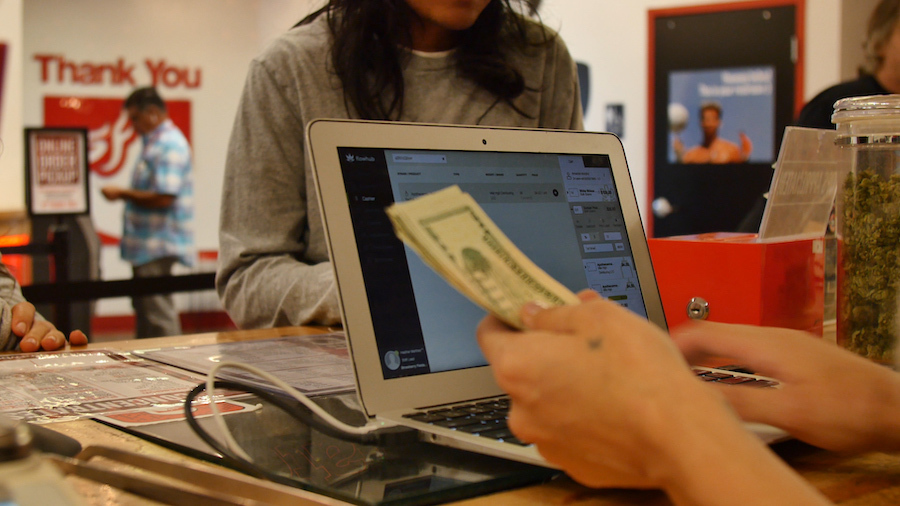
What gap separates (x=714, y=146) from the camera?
4504 mm

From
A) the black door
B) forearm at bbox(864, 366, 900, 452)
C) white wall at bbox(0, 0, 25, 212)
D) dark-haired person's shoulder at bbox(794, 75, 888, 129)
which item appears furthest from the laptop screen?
white wall at bbox(0, 0, 25, 212)

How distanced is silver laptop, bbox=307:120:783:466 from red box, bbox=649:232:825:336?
226 millimetres

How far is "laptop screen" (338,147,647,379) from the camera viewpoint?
2.26 ft

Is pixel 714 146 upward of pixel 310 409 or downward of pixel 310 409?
upward

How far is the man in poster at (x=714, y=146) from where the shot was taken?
445 centimetres

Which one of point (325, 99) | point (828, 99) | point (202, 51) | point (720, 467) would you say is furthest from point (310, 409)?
point (202, 51)

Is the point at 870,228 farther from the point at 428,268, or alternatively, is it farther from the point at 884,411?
the point at 428,268

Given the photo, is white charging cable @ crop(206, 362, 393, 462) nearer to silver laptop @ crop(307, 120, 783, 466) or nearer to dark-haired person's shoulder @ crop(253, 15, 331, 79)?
silver laptop @ crop(307, 120, 783, 466)

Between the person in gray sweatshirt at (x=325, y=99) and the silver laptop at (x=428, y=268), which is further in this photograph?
the person in gray sweatshirt at (x=325, y=99)

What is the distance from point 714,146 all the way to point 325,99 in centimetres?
356

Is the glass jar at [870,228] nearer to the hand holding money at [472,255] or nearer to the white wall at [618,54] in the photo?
the hand holding money at [472,255]

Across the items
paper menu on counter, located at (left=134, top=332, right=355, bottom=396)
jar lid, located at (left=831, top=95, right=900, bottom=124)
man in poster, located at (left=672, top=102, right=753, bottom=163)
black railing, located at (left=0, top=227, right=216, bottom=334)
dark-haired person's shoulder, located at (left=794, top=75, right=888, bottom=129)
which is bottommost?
black railing, located at (left=0, top=227, right=216, bottom=334)

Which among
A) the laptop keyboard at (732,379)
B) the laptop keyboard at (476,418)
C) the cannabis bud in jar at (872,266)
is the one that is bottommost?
the laptop keyboard at (732,379)

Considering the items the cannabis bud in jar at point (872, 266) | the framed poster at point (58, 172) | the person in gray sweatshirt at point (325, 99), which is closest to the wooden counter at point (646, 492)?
the cannabis bud in jar at point (872, 266)
